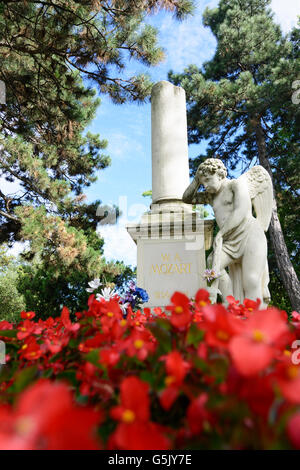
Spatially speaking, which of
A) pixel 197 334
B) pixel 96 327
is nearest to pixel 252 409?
pixel 197 334

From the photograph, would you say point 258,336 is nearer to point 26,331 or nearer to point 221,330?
point 221,330

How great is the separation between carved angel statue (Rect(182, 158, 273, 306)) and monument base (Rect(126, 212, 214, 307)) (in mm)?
503

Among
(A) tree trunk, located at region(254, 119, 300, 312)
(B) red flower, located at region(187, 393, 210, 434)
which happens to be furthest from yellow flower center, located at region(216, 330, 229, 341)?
(A) tree trunk, located at region(254, 119, 300, 312)

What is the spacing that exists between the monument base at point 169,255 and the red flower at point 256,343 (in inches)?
150

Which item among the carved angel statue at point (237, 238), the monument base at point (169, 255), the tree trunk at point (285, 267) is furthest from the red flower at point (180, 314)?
the tree trunk at point (285, 267)

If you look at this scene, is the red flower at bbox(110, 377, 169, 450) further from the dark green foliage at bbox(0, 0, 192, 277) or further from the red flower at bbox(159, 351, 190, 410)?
the dark green foliage at bbox(0, 0, 192, 277)

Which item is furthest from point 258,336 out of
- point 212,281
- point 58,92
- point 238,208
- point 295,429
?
point 58,92

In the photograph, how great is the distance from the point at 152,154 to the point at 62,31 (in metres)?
2.61

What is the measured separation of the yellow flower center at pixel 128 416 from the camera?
18.8 inches

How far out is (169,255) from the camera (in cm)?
451

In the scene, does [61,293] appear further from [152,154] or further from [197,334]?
[197,334]

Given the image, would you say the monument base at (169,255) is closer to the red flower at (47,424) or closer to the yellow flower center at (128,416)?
the yellow flower center at (128,416)

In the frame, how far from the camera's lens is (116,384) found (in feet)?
2.21

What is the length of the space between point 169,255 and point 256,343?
13.2 ft
